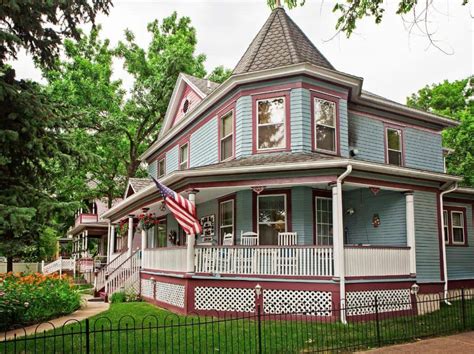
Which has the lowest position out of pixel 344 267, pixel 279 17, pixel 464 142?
pixel 344 267

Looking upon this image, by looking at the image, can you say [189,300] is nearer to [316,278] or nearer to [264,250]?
[264,250]

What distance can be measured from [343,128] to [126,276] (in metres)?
9.43

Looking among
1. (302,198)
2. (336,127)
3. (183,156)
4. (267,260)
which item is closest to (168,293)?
(267,260)

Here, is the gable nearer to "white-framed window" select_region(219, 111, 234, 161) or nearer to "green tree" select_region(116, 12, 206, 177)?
"white-framed window" select_region(219, 111, 234, 161)

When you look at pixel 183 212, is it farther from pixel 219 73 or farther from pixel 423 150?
pixel 219 73

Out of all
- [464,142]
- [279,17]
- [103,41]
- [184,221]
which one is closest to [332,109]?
[279,17]

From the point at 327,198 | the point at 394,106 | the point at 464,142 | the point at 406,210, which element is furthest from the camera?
the point at 464,142

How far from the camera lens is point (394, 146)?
52.9 ft

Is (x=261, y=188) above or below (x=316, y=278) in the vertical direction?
above

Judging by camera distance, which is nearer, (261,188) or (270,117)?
(261,188)

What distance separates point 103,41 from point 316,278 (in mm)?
25739

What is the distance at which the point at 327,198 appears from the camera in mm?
13492

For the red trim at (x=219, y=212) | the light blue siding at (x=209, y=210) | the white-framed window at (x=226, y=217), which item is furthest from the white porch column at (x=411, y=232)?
the light blue siding at (x=209, y=210)

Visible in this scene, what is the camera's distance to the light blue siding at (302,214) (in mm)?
12797
